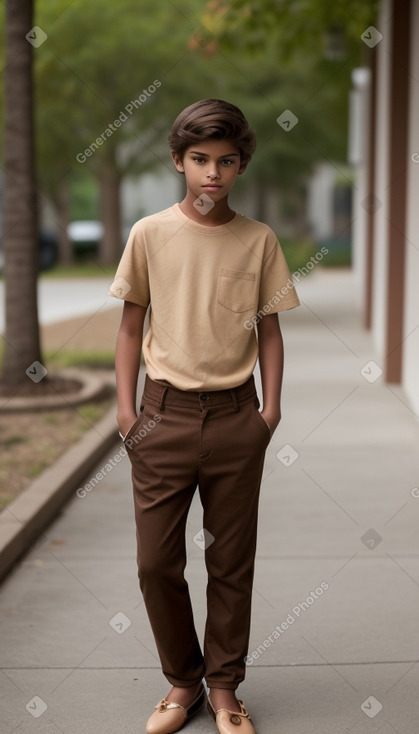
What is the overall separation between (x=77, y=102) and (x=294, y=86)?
323 inches

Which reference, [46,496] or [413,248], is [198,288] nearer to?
[46,496]

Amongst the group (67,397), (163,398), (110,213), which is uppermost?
(163,398)

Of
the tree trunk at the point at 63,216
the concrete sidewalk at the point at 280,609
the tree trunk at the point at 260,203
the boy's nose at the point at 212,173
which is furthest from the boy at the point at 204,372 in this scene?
the tree trunk at the point at 260,203

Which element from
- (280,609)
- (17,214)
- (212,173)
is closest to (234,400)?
(212,173)

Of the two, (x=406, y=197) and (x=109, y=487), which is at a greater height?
(x=406, y=197)

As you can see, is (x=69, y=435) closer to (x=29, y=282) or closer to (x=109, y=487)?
(x=109, y=487)

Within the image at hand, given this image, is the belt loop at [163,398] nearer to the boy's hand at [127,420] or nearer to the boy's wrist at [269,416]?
the boy's hand at [127,420]

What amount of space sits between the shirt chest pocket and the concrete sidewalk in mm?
1309

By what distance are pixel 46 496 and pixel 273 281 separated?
3.10 m

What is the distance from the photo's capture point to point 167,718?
354 cm

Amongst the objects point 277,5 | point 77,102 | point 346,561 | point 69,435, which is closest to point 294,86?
point 77,102

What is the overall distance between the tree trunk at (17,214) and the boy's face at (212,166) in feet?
21.3

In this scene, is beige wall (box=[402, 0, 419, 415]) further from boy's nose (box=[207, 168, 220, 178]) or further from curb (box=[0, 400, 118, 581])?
boy's nose (box=[207, 168, 220, 178])

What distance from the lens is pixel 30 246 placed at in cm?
963
